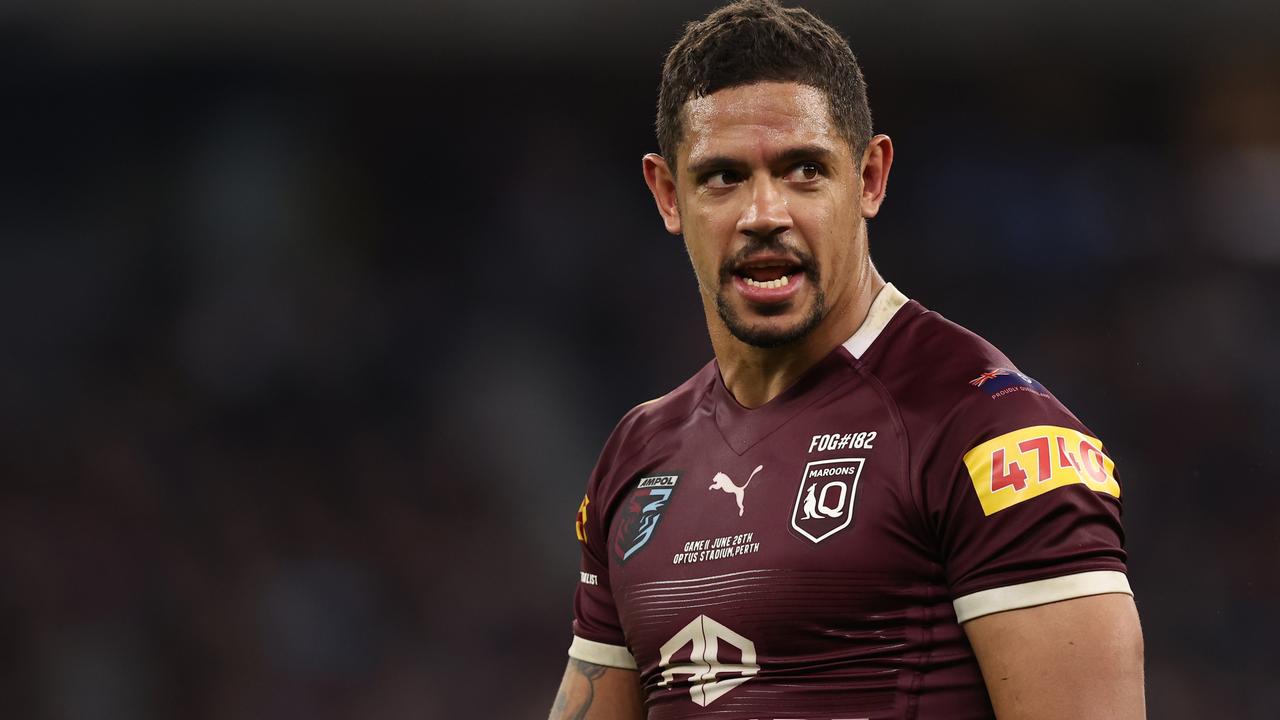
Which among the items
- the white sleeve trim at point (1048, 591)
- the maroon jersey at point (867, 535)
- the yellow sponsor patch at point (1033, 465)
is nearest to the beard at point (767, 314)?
the maroon jersey at point (867, 535)

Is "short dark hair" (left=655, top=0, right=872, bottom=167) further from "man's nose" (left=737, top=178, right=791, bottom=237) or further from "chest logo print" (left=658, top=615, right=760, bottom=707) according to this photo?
"chest logo print" (left=658, top=615, right=760, bottom=707)

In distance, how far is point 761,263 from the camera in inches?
106

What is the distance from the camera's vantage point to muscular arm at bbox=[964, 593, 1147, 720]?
2176 mm

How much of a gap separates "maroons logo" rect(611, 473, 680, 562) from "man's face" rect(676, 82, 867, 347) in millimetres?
366

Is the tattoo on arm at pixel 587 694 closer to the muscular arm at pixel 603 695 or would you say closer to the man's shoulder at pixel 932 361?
the muscular arm at pixel 603 695

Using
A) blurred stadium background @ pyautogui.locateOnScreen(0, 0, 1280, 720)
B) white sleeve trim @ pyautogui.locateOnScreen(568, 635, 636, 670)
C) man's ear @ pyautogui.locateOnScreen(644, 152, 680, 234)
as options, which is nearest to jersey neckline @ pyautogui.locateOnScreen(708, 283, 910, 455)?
man's ear @ pyautogui.locateOnScreen(644, 152, 680, 234)

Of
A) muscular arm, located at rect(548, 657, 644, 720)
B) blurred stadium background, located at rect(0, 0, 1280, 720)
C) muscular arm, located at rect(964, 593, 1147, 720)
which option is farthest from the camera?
blurred stadium background, located at rect(0, 0, 1280, 720)

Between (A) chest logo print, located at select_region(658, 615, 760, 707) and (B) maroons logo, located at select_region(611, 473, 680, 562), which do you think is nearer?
(A) chest logo print, located at select_region(658, 615, 760, 707)

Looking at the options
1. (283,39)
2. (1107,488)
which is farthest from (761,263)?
(283,39)

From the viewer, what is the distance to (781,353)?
2855 millimetres

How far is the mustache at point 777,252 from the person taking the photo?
2.64 metres

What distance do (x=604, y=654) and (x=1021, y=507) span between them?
3.61ft

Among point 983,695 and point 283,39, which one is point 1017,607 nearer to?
point 983,695

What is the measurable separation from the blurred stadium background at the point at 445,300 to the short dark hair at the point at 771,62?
4.80 metres
